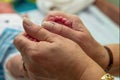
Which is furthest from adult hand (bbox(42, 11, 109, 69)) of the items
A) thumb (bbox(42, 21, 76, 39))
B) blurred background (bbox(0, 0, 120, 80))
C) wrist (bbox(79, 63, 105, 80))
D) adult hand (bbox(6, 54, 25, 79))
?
blurred background (bbox(0, 0, 120, 80))

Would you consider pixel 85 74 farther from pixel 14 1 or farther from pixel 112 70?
pixel 14 1

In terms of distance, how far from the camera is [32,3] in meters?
1.74

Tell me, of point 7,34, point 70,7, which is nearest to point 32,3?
point 70,7

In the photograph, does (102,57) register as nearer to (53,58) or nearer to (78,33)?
(78,33)

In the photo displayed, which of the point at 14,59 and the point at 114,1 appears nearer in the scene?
the point at 14,59

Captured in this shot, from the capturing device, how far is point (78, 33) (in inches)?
29.1

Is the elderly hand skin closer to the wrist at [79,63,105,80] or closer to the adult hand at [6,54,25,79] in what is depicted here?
the wrist at [79,63,105,80]

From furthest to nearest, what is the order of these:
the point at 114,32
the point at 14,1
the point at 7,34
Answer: the point at 14,1
the point at 114,32
the point at 7,34

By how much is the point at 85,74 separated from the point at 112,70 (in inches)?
12.8

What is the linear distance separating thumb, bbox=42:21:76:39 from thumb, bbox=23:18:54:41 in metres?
0.02

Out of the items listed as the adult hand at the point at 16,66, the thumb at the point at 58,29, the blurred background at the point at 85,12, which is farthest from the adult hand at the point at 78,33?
the blurred background at the point at 85,12

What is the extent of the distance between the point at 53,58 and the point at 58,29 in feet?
0.34

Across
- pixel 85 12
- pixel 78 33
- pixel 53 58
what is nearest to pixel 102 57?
pixel 78 33

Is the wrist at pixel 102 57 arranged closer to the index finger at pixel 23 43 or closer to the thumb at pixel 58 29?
the thumb at pixel 58 29
